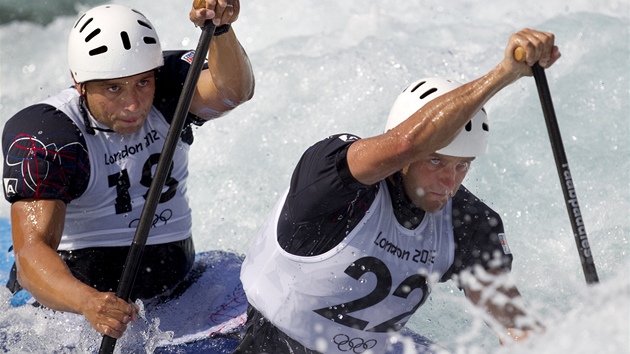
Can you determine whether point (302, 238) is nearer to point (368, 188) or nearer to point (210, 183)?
point (368, 188)

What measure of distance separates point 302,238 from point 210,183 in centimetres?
254

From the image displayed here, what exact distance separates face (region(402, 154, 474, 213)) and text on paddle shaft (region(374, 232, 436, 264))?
0.14 meters

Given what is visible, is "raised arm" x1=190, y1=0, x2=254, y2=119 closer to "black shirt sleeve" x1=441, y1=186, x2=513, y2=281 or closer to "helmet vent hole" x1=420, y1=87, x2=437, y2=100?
"helmet vent hole" x1=420, y1=87, x2=437, y2=100

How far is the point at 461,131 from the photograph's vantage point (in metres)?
2.59

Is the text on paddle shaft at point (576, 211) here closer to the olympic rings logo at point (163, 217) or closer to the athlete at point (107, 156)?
the athlete at point (107, 156)

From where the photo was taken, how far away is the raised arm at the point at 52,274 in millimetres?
2752

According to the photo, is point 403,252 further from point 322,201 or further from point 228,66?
point 228,66

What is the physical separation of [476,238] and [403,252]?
0.85 ft

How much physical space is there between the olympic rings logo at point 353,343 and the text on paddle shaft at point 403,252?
33 centimetres

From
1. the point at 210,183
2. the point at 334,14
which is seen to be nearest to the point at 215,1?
the point at 210,183

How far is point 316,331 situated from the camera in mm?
2848

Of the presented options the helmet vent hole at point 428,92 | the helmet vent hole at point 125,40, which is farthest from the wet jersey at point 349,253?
the helmet vent hole at point 125,40

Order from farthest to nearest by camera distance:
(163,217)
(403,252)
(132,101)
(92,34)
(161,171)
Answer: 1. (163,217)
2. (92,34)
3. (132,101)
4. (161,171)
5. (403,252)

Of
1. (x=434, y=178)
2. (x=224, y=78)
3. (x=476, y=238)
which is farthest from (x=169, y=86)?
(x=476, y=238)
